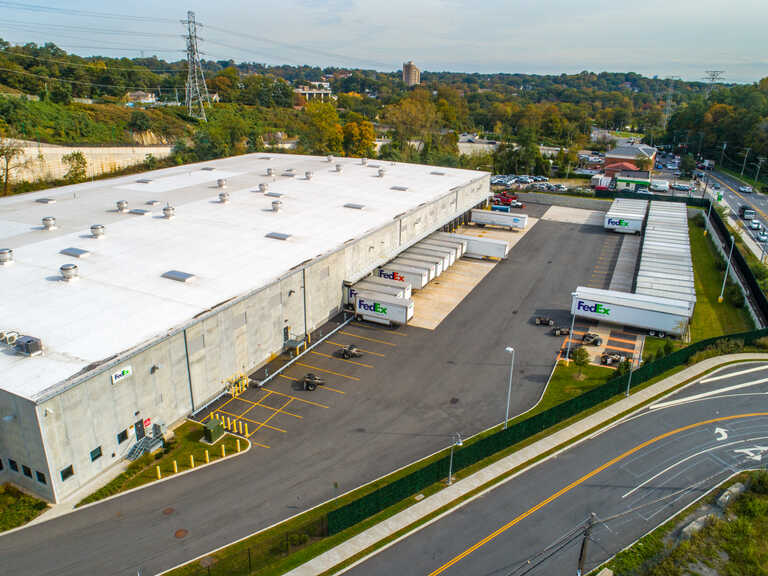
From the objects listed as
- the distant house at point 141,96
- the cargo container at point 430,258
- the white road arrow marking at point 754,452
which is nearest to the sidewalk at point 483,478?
the white road arrow marking at point 754,452

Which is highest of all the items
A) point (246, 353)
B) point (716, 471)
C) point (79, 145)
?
point (79, 145)

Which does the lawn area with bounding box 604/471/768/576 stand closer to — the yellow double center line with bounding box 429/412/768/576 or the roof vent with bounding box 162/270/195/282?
the yellow double center line with bounding box 429/412/768/576

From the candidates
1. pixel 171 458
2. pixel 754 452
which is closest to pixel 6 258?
pixel 171 458

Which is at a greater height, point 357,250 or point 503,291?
point 357,250

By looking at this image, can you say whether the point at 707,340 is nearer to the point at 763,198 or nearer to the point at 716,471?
the point at 716,471

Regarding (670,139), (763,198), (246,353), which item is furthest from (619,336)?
(670,139)

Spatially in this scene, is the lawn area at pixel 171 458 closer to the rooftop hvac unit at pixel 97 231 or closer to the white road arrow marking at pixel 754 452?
the rooftop hvac unit at pixel 97 231

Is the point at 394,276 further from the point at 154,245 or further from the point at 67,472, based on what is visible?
the point at 67,472
